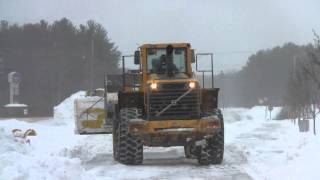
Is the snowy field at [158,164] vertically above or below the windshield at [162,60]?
below

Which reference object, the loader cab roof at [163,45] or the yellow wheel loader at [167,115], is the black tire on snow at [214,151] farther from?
the loader cab roof at [163,45]

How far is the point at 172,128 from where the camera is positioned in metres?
17.6

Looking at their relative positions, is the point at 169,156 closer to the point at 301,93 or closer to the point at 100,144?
the point at 100,144

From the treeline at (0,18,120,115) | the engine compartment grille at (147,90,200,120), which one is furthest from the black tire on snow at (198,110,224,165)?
the treeline at (0,18,120,115)

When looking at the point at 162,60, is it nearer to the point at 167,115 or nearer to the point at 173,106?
the point at 173,106

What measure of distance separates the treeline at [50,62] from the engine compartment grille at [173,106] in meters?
63.8

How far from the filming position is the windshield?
19.1 metres

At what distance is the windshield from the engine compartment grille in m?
1.38

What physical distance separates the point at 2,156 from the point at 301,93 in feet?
90.9

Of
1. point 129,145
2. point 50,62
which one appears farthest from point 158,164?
point 50,62

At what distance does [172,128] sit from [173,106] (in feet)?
1.95

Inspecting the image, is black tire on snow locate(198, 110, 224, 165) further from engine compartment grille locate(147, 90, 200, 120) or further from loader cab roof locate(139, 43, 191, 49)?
loader cab roof locate(139, 43, 191, 49)

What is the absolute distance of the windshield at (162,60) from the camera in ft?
62.8

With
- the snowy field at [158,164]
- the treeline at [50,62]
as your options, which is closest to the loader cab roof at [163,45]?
the snowy field at [158,164]
